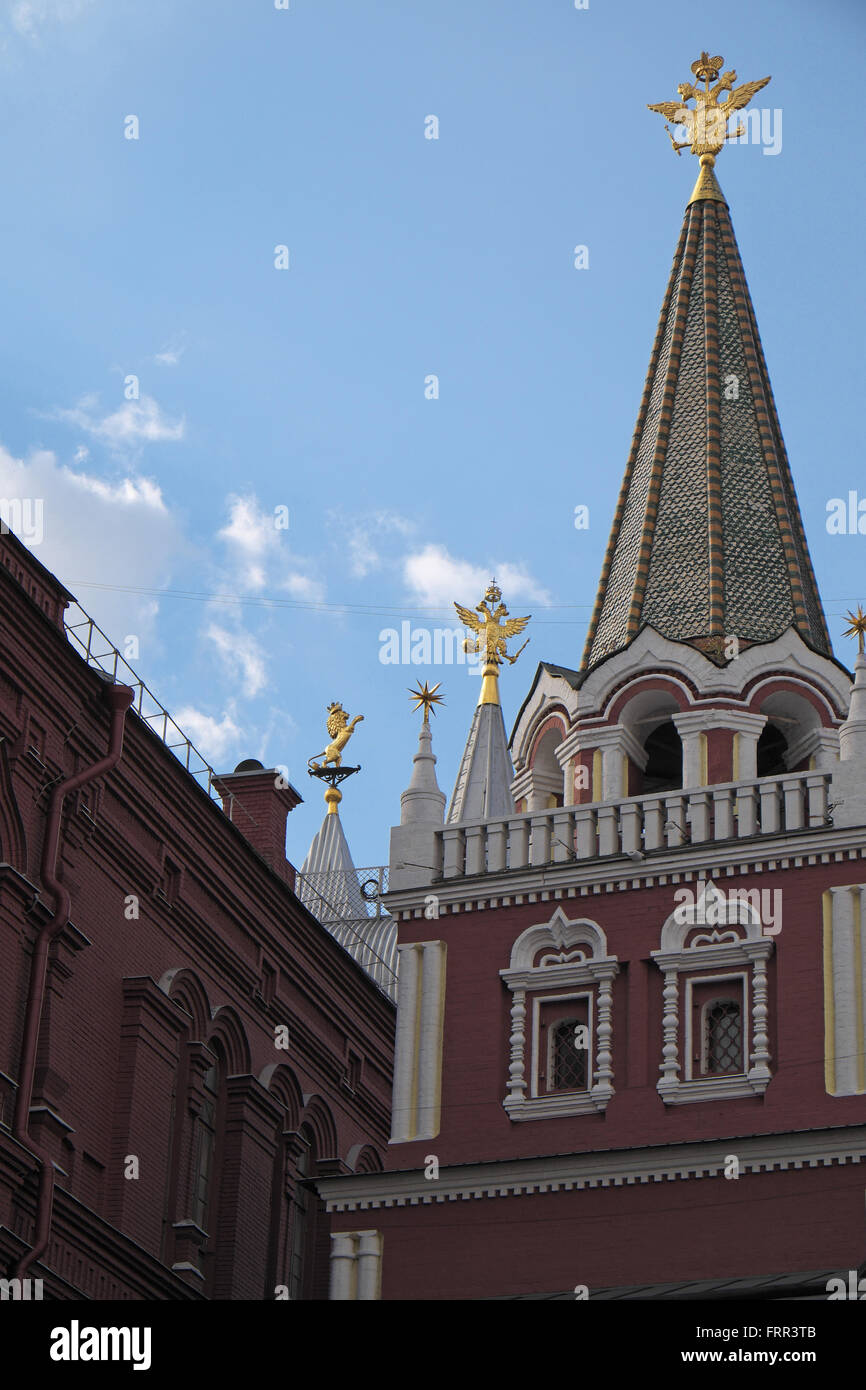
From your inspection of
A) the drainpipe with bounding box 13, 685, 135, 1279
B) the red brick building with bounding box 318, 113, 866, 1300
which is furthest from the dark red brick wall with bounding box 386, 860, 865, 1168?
the drainpipe with bounding box 13, 685, 135, 1279

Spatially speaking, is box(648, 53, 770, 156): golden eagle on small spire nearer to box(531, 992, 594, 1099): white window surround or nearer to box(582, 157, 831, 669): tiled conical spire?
box(582, 157, 831, 669): tiled conical spire

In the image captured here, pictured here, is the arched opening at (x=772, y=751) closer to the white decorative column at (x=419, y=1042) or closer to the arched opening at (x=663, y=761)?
the arched opening at (x=663, y=761)

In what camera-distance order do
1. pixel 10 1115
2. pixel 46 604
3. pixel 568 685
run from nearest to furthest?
pixel 10 1115 → pixel 46 604 → pixel 568 685

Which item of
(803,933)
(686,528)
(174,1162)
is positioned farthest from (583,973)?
(686,528)

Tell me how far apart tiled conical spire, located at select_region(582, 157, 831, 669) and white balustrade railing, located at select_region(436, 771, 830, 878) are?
358 cm

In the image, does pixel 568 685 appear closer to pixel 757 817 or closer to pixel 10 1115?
pixel 757 817

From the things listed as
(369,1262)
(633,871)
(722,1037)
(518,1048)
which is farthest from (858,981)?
(369,1262)

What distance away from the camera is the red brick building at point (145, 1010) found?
24.7 metres

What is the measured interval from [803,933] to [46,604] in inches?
302

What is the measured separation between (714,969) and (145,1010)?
555 cm

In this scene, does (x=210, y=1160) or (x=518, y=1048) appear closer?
(x=518, y=1048)

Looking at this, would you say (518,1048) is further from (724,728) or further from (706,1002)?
(724,728)

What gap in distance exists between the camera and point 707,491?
3225cm

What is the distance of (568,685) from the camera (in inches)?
1207
